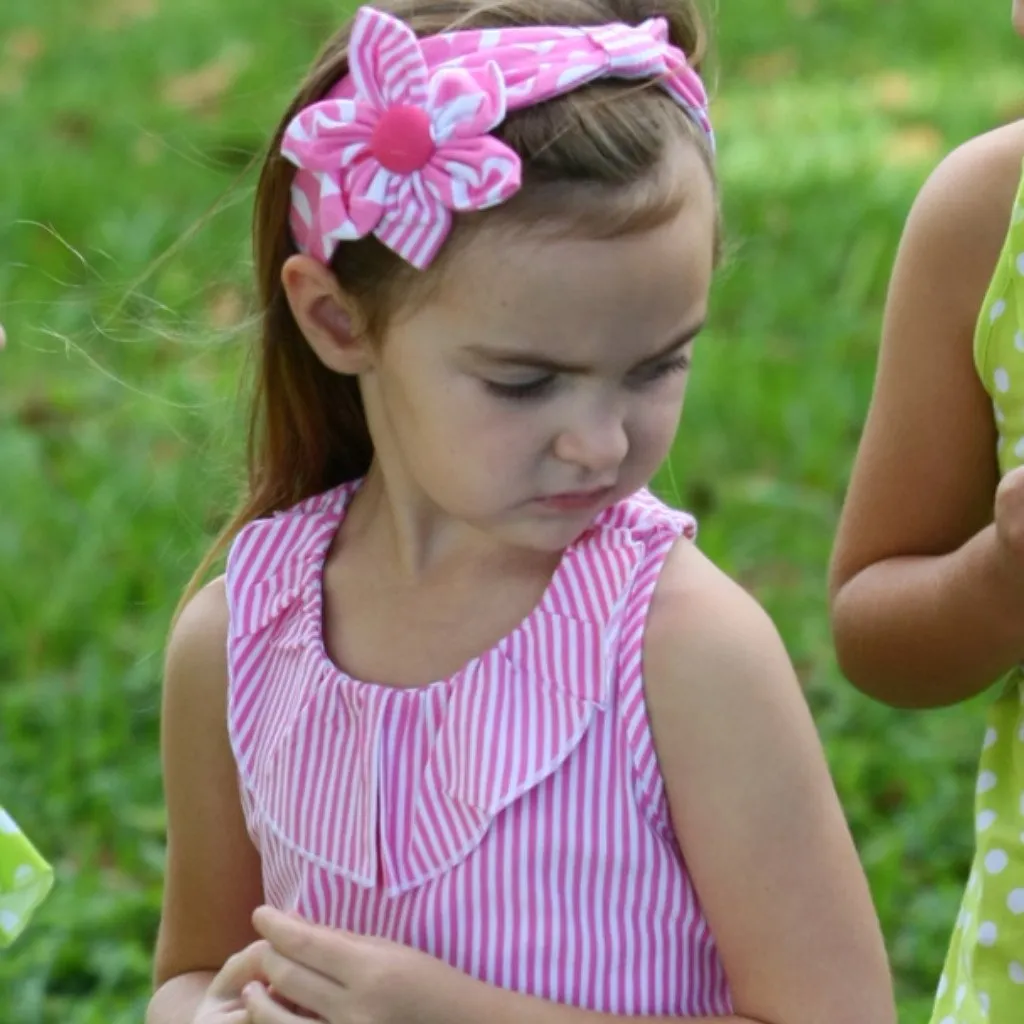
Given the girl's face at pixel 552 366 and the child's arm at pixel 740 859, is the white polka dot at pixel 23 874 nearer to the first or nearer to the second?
the child's arm at pixel 740 859

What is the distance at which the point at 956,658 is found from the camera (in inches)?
85.7

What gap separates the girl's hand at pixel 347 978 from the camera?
1983 millimetres

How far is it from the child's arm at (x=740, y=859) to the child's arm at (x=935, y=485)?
238mm

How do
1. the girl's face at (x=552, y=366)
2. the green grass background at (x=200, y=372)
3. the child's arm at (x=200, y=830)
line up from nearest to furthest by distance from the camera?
1. the girl's face at (x=552, y=366)
2. the child's arm at (x=200, y=830)
3. the green grass background at (x=200, y=372)

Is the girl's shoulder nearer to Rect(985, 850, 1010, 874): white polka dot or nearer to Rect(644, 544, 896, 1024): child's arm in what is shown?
Rect(644, 544, 896, 1024): child's arm

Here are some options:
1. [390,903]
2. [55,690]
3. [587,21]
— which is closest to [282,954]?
[390,903]

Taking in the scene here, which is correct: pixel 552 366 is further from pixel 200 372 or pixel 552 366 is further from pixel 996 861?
pixel 200 372

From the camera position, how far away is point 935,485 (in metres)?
2.22

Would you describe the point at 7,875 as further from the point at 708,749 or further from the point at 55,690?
the point at 55,690

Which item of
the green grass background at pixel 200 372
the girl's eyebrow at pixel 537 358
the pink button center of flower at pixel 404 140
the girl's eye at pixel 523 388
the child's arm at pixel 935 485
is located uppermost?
the pink button center of flower at pixel 404 140

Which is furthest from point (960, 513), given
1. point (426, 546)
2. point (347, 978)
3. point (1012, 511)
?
point (347, 978)

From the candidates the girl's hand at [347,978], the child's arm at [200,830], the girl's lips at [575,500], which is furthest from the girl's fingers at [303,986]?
the girl's lips at [575,500]

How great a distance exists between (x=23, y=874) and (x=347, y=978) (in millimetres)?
323

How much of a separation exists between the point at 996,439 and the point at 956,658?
0.70ft
